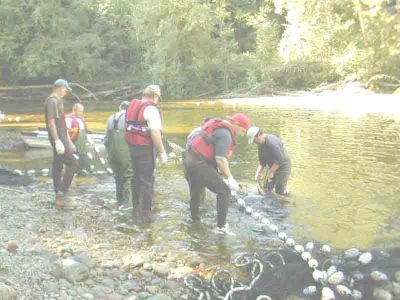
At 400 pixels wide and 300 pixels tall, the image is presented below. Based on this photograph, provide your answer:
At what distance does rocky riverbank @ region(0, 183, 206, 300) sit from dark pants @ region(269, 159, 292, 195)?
2712mm

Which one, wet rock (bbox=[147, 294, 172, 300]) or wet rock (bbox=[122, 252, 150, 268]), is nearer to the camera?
wet rock (bbox=[147, 294, 172, 300])

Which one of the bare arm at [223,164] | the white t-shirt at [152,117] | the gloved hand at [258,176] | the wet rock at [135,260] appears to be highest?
the white t-shirt at [152,117]

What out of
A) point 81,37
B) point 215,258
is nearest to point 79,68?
point 81,37

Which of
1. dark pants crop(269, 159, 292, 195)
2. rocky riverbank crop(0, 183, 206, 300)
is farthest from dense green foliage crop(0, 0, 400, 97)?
rocky riverbank crop(0, 183, 206, 300)

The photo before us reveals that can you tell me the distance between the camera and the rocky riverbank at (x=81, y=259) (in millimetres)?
4934

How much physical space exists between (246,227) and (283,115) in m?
15.3

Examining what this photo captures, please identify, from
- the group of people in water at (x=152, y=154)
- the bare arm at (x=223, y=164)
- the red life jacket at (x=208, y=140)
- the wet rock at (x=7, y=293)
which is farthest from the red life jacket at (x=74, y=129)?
the wet rock at (x=7, y=293)

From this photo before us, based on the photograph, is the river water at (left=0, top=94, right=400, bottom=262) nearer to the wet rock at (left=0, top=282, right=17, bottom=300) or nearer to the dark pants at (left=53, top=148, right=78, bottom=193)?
the dark pants at (left=53, top=148, right=78, bottom=193)

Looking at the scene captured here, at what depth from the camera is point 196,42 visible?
38.1 metres

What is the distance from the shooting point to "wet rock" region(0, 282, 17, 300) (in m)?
4.23

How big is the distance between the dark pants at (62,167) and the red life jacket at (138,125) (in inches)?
52.0

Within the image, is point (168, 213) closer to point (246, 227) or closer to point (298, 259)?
point (246, 227)

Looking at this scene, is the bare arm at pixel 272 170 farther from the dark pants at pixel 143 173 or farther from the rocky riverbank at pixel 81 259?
the rocky riverbank at pixel 81 259

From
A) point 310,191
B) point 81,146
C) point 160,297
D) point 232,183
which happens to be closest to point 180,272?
point 160,297
